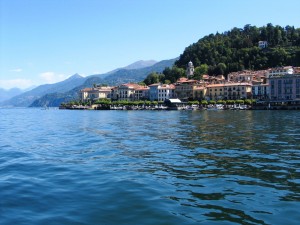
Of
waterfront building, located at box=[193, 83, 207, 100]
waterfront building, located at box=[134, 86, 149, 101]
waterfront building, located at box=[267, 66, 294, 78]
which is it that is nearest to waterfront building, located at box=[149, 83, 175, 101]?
waterfront building, located at box=[193, 83, 207, 100]

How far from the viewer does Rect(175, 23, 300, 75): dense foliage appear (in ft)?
546

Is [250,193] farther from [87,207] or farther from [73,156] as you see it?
[73,156]

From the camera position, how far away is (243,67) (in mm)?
171125

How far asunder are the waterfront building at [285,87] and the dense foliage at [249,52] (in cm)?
4825

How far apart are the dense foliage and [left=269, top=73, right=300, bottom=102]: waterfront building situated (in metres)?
48.3

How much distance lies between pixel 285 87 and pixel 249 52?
66.2 metres

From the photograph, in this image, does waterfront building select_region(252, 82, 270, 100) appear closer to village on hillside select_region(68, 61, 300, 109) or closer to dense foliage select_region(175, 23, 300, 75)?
village on hillside select_region(68, 61, 300, 109)

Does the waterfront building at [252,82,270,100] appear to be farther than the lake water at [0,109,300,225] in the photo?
Yes

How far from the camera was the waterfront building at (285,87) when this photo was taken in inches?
4432

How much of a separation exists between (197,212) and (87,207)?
2.76 metres

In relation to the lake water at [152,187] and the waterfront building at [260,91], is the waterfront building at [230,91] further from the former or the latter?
the lake water at [152,187]

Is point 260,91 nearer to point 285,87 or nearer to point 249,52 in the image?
point 285,87

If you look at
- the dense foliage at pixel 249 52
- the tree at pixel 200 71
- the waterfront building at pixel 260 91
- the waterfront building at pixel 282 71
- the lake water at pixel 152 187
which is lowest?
the lake water at pixel 152 187

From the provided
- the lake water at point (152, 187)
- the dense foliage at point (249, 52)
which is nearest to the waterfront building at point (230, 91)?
the dense foliage at point (249, 52)
